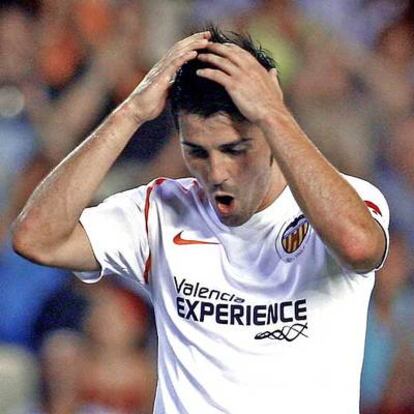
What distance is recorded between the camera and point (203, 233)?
2.06 metres

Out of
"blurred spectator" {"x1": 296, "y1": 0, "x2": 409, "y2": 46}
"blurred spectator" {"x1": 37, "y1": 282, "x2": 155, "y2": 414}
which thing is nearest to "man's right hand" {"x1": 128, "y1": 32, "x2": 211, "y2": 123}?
"blurred spectator" {"x1": 37, "y1": 282, "x2": 155, "y2": 414}

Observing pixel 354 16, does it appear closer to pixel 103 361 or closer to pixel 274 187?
pixel 103 361

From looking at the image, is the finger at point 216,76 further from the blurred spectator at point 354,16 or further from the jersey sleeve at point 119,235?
the blurred spectator at point 354,16

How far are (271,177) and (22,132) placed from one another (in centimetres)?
177

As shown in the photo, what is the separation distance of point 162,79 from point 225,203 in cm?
27

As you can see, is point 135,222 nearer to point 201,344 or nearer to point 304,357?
point 201,344

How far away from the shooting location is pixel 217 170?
6.17 ft

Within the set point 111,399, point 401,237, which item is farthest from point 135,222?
point 401,237

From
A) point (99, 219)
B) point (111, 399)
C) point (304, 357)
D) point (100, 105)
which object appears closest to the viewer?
point (304, 357)

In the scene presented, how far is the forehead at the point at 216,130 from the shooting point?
1890 millimetres

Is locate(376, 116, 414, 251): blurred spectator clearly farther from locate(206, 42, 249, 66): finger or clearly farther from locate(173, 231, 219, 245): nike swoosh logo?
locate(206, 42, 249, 66): finger

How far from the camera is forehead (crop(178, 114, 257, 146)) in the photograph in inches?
74.4

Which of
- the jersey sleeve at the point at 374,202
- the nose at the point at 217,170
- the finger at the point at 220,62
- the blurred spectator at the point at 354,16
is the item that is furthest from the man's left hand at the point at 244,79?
the blurred spectator at the point at 354,16

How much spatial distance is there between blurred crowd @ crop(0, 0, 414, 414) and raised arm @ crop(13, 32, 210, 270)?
59.9 inches
